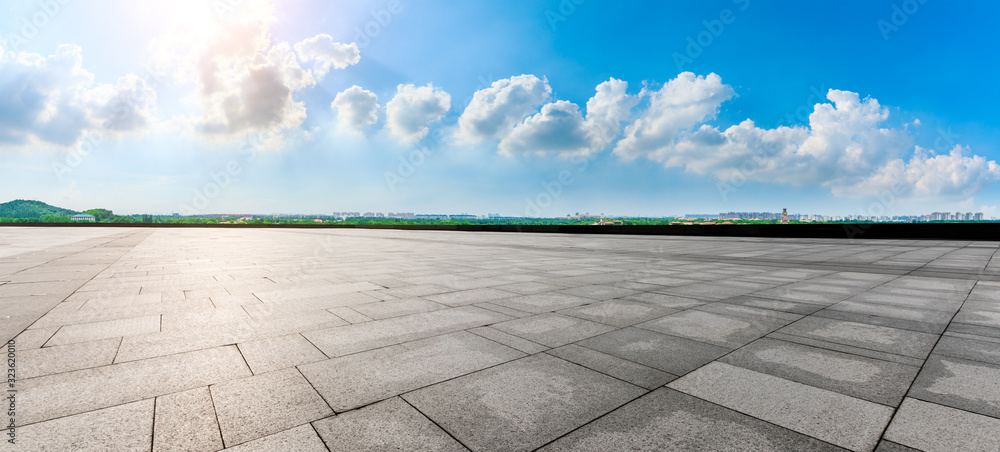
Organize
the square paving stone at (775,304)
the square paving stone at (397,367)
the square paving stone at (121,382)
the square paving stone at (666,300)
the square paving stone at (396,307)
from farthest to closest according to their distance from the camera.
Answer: the square paving stone at (666,300), the square paving stone at (775,304), the square paving stone at (396,307), the square paving stone at (397,367), the square paving stone at (121,382)

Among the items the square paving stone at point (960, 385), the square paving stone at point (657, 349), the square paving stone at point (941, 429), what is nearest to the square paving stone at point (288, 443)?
the square paving stone at point (657, 349)

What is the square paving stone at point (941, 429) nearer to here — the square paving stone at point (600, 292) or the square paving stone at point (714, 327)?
the square paving stone at point (714, 327)

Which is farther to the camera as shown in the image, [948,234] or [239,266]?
[948,234]

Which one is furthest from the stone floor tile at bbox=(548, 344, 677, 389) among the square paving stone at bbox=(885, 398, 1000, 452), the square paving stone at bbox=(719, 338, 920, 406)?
the square paving stone at bbox=(885, 398, 1000, 452)

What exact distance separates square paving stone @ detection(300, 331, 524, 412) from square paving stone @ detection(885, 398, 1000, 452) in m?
2.92

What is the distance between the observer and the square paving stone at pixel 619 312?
18.7ft

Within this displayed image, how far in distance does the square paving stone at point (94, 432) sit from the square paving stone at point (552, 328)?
3427 mm

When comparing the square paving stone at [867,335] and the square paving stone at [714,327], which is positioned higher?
the square paving stone at [867,335]

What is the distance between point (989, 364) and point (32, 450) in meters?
7.64

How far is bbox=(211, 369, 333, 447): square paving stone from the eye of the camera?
2.78 m

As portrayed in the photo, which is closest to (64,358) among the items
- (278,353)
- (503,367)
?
(278,353)

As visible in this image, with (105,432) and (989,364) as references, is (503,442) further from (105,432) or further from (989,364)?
(989,364)

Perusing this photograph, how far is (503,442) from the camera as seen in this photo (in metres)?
2.62

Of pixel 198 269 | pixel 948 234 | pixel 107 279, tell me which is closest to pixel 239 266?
pixel 198 269
